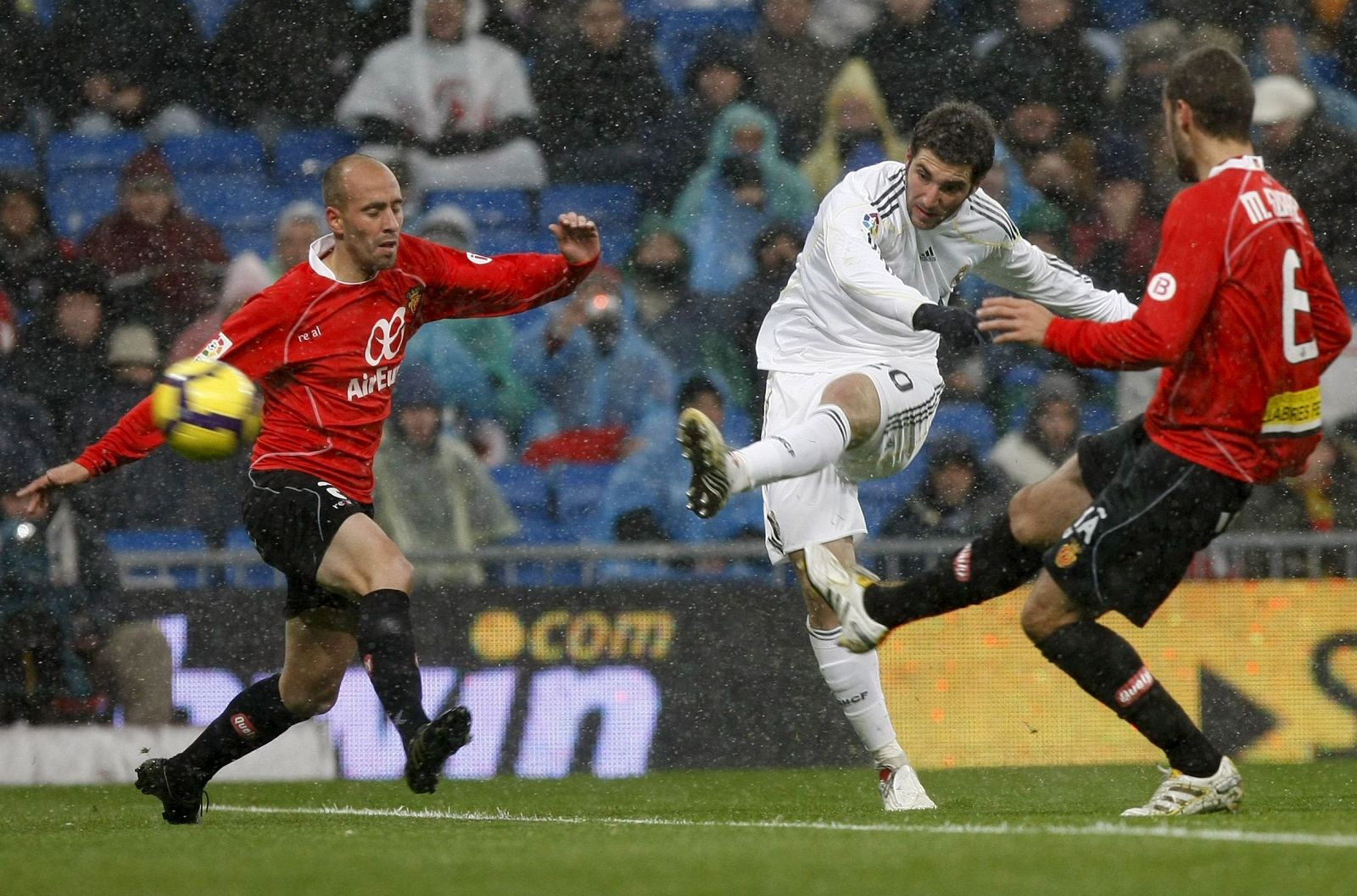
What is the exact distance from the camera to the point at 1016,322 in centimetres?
504

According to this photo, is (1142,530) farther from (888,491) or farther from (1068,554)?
(888,491)

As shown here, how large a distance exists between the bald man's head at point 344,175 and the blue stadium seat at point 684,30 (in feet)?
18.2

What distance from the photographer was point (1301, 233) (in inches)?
201

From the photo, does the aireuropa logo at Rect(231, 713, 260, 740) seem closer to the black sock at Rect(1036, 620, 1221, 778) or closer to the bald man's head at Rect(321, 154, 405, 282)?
the bald man's head at Rect(321, 154, 405, 282)

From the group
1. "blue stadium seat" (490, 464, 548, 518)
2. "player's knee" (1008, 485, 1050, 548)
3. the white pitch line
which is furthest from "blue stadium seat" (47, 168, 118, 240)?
"player's knee" (1008, 485, 1050, 548)

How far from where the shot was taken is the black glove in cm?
541

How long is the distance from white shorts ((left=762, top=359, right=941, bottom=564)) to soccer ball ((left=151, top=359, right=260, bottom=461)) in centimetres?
165

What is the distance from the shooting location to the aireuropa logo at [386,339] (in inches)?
240

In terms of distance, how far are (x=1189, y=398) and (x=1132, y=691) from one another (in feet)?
2.77

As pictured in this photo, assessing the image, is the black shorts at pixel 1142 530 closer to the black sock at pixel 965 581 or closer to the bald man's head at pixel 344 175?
the black sock at pixel 965 581

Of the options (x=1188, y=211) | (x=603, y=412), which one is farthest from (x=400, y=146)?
(x=1188, y=211)

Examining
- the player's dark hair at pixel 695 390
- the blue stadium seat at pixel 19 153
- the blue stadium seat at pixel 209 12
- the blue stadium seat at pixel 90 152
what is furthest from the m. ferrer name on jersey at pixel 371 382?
the blue stadium seat at pixel 209 12

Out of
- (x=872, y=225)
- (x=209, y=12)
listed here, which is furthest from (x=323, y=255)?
(x=209, y=12)

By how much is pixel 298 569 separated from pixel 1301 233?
3016mm
